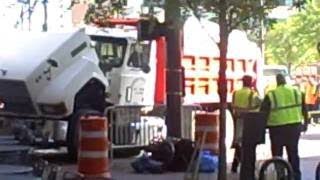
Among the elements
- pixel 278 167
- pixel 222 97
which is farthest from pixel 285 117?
pixel 222 97

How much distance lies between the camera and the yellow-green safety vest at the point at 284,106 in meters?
12.8

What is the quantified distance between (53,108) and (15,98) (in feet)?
3.04

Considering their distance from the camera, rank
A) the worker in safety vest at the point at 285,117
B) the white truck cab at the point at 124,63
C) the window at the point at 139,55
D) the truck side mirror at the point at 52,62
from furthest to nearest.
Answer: the window at the point at 139,55 → the white truck cab at the point at 124,63 → the truck side mirror at the point at 52,62 → the worker in safety vest at the point at 285,117

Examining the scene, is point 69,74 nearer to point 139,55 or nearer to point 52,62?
point 52,62

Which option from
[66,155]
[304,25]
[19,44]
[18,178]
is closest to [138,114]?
[66,155]

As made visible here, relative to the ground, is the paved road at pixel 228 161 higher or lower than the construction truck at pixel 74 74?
lower

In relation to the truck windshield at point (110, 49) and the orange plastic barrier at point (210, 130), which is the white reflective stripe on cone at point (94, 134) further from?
the truck windshield at point (110, 49)

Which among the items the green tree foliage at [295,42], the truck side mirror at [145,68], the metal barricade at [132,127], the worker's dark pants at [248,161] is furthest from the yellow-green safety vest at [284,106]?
the green tree foliage at [295,42]

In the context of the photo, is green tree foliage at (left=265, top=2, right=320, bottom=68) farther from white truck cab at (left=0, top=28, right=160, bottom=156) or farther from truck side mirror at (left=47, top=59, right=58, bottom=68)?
truck side mirror at (left=47, top=59, right=58, bottom=68)

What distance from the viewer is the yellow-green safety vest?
12.8 m

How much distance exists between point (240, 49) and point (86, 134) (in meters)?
15.0

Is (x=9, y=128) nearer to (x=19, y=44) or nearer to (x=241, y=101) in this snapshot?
(x=19, y=44)

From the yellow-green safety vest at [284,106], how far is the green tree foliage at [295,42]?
37458 millimetres

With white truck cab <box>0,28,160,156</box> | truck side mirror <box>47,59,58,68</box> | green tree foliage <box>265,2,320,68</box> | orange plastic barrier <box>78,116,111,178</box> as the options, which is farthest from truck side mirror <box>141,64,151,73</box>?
green tree foliage <box>265,2,320,68</box>
